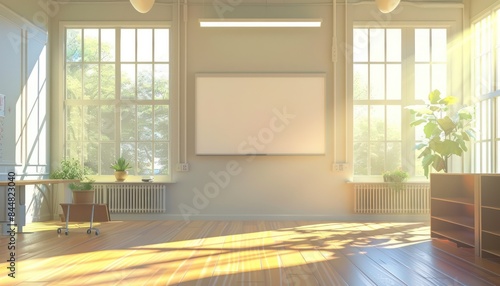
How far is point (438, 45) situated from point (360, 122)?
6.93ft

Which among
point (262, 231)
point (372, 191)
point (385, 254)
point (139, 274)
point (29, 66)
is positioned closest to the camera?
point (139, 274)

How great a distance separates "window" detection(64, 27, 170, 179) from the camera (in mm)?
9617

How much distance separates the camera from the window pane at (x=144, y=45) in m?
9.71

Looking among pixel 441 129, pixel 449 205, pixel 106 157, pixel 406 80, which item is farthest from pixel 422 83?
pixel 106 157

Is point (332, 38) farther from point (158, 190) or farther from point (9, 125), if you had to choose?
point (9, 125)

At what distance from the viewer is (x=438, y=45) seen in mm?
9703

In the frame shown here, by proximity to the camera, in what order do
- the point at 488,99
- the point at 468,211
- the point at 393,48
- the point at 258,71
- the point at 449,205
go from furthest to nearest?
1. the point at 393,48
2. the point at 258,71
3. the point at 488,99
4. the point at 449,205
5. the point at 468,211

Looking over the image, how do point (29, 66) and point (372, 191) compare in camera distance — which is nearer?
point (29, 66)

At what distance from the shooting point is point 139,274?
4555mm

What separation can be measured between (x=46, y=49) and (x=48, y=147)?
5.99 feet

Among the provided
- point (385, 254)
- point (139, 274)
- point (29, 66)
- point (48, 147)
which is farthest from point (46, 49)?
point (385, 254)

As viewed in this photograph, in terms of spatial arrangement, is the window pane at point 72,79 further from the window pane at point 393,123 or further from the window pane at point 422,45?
the window pane at point 422,45

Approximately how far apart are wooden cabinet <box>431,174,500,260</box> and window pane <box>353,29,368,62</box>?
3.36 meters

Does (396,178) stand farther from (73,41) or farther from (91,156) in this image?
(73,41)
